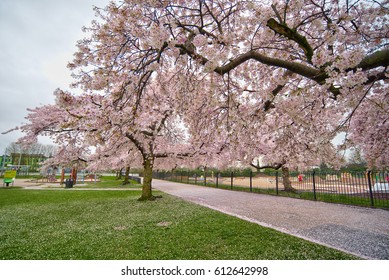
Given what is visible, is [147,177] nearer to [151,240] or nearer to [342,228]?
[151,240]

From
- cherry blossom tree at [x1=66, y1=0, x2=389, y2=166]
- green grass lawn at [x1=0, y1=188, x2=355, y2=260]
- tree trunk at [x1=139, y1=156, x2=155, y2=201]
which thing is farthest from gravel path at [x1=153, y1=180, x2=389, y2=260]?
tree trunk at [x1=139, y1=156, x2=155, y2=201]

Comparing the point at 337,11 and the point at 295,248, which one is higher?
the point at 337,11

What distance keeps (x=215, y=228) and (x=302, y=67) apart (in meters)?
4.54

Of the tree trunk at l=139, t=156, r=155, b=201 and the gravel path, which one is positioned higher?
the tree trunk at l=139, t=156, r=155, b=201

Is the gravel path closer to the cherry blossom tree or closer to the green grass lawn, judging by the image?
the green grass lawn

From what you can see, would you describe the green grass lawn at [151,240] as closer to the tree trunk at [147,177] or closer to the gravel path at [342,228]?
the gravel path at [342,228]

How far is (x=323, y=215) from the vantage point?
7.48m

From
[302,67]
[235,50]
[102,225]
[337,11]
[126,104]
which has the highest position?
[337,11]

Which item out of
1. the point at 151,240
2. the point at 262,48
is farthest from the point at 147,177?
the point at 262,48

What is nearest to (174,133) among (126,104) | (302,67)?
(126,104)

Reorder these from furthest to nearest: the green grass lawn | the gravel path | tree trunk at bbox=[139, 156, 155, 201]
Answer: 1. tree trunk at bbox=[139, 156, 155, 201]
2. the gravel path
3. the green grass lawn

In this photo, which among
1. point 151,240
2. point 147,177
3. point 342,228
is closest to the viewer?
point 151,240

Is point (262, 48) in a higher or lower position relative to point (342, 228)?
higher
